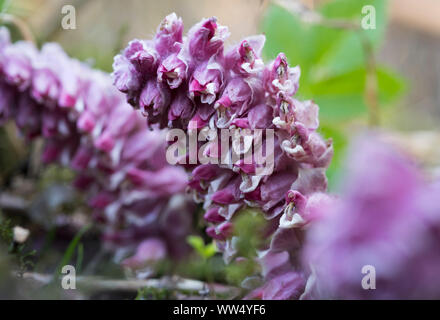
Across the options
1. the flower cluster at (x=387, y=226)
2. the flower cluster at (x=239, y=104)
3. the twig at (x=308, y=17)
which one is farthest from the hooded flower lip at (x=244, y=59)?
the twig at (x=308, y=17)

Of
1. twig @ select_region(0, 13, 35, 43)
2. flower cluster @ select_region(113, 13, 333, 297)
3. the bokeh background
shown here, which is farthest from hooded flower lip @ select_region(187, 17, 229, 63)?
twig @ select_region(0, 13, 35, 43)

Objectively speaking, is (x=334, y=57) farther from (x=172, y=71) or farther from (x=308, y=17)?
(x=172, y=71)

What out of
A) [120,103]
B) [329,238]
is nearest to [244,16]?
[120,103]

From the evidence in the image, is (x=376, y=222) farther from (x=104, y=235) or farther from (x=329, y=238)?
(x=104, y=235)

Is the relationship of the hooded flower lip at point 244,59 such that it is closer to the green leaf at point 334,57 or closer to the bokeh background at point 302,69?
the bokeh background at point 302,69

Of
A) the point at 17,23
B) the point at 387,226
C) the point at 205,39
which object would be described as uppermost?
the point at 17,23

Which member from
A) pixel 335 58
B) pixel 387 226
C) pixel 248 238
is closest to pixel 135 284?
pixel 248 238

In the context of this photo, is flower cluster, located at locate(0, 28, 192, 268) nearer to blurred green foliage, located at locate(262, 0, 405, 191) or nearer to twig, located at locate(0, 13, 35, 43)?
twig, located at locate(0, 13, 35, 43)
